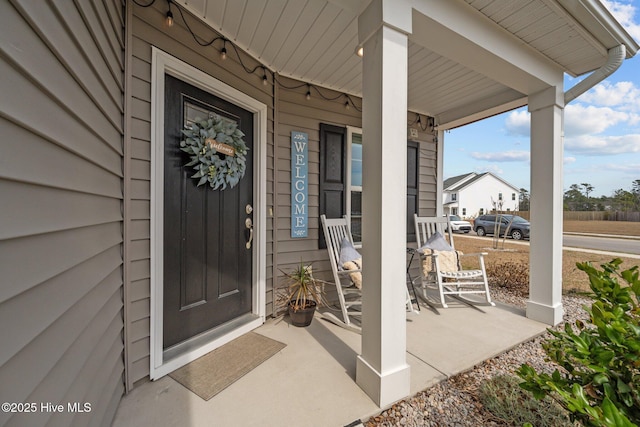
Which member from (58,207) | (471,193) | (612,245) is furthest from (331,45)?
(471,193)

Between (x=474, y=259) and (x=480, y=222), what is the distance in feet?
26.5

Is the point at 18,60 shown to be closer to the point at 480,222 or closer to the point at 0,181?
the point at 0,181

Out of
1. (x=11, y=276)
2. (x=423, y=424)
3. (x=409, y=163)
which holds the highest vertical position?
(x=409, y=163)

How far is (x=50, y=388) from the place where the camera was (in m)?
0.79

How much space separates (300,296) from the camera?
8.50 ft

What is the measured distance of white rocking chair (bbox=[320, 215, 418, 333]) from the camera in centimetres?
254

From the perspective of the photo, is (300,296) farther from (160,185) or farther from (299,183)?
(160,185)

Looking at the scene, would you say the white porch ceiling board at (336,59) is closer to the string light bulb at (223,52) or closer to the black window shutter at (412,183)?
the string light bulb at (223,52)

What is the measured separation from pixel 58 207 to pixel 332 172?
8.22ft

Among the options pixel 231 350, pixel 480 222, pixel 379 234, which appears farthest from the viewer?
pixel 480 222

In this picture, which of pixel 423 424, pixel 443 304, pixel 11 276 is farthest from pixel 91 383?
pixel 443 304

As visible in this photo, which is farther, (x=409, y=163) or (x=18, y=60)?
(x=409, y=163)

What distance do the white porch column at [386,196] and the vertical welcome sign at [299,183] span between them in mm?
1297

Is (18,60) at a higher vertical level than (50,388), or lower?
higher
